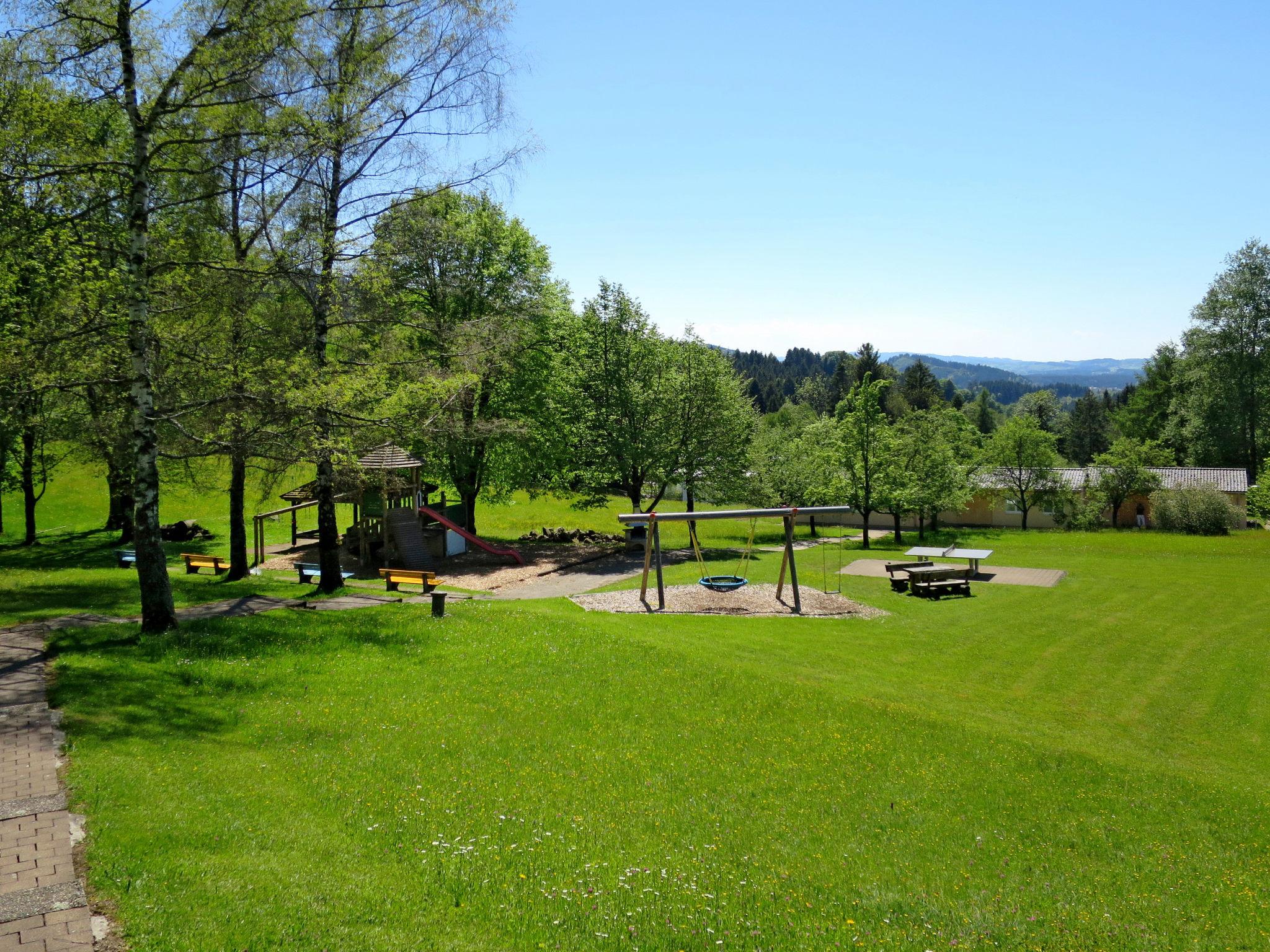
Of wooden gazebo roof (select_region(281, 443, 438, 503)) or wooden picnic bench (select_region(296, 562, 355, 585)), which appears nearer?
wooden picnic bench (select_region(296, 562, 355, 585))

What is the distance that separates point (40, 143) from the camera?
1227 cm

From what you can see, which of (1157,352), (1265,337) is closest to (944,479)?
(1265,337)

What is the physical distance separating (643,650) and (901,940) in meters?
8.58

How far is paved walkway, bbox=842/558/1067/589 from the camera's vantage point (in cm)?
2764

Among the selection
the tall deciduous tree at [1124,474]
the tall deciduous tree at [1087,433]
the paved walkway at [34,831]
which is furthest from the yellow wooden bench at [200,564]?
the tall deciduous tree at [1087,433]

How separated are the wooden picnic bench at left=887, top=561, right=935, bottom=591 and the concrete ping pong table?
233 centimetres

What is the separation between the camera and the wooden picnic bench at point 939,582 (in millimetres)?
24734

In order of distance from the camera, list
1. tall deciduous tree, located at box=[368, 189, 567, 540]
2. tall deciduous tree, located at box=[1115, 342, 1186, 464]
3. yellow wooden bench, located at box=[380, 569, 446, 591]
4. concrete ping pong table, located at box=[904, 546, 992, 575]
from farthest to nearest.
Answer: tall deciduous tree, located at box=[1115, 342, 1186, 464] < concrete ping pong table, located at box=[904, 546, 992, 575] < tall deciduous tree, located at box=[368, 189, 567, 540] < yellow wooden bench, located at box=[380, 569, 446, 591]

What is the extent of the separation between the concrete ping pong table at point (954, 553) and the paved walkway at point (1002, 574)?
476mm

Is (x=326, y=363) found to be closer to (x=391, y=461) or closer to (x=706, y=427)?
(x=391, y=461)

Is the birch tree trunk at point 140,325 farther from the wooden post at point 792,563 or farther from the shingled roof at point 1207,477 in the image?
the shingled roof at point 1207,477

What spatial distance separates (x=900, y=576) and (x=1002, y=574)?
5.12m

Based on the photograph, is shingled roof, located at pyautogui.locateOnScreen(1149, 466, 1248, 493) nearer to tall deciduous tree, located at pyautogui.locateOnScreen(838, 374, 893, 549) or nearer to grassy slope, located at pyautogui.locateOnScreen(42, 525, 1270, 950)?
tall deciduous tree, located at pyautogui.locateOnScreen(838, 374, 893, 549)

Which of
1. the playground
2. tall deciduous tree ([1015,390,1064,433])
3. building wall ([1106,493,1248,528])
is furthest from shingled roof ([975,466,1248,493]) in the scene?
tall deciduous tree ([1015,390,1064,433])
